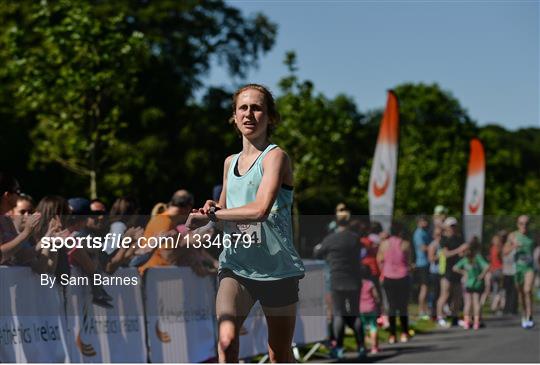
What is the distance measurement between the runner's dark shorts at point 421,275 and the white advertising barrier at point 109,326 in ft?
30.5

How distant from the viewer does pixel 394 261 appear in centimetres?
1723

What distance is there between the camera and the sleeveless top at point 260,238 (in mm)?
5719

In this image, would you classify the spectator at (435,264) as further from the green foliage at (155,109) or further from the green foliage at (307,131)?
the green foliage at (307,131)

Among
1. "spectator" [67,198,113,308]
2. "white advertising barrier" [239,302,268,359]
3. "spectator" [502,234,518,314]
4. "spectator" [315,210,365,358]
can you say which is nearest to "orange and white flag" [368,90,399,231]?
"spectator" [502,234,518,314]

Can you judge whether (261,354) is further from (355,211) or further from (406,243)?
(355,211)

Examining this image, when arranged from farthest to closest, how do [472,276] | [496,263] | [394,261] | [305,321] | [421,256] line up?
[496,263] → [472,276] → [421,256] → [394,261] → [305,321]

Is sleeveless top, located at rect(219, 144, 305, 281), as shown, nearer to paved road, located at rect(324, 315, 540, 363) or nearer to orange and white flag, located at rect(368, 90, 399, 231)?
paved road, located at rect(324, 315, 540, 363)

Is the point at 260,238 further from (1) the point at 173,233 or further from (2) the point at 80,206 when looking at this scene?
(2) the point at 80,206

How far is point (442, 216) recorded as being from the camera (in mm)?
20141

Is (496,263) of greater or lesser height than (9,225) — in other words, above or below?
below

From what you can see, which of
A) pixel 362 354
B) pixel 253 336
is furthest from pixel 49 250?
pixel 362 354

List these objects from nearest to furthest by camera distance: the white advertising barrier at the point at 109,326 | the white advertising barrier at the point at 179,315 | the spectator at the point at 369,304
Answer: the white advertising barrier at the point at 109,326, the white advertising barrier at the point at 179,315, the spectator at the point at 369,304

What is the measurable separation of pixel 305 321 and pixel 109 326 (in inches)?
190

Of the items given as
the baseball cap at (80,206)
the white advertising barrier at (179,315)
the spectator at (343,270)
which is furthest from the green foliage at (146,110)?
Result: the baseball cap at (80,206)
